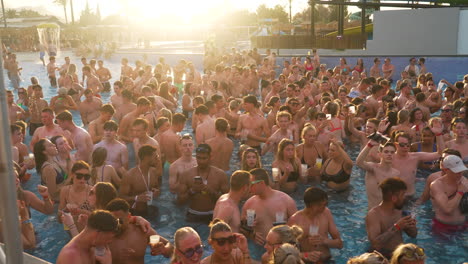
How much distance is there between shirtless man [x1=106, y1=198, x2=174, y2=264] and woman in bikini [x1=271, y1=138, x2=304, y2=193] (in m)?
2.95

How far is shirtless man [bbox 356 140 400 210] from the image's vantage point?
6.21 metres

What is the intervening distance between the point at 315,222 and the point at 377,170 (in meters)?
1.80

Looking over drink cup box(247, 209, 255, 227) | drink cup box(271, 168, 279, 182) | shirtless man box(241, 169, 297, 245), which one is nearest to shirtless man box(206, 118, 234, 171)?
drink cup box(271, 168, 279, 182)

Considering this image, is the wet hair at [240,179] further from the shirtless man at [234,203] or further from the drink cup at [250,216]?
the drink cup at [250,216]

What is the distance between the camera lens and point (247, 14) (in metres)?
104

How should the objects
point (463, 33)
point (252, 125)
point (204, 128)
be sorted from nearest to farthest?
point (204, 128) < point (252, 125) < point (463, 33)

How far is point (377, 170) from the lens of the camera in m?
6.34

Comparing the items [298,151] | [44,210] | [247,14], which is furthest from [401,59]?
[247,14]

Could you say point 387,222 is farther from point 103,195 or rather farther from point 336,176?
→ point 103,195

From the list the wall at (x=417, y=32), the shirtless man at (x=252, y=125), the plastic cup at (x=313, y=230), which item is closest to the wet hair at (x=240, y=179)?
the plastic cup at (x=313, y=230)

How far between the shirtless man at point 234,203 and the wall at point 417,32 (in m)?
23.9

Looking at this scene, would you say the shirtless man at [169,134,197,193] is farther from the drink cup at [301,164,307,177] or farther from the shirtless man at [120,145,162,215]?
the drink cup at [301,164,307,177]

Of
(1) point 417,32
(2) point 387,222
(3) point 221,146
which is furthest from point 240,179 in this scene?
(1) point 417,32

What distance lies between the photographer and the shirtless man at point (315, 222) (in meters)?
4.80
